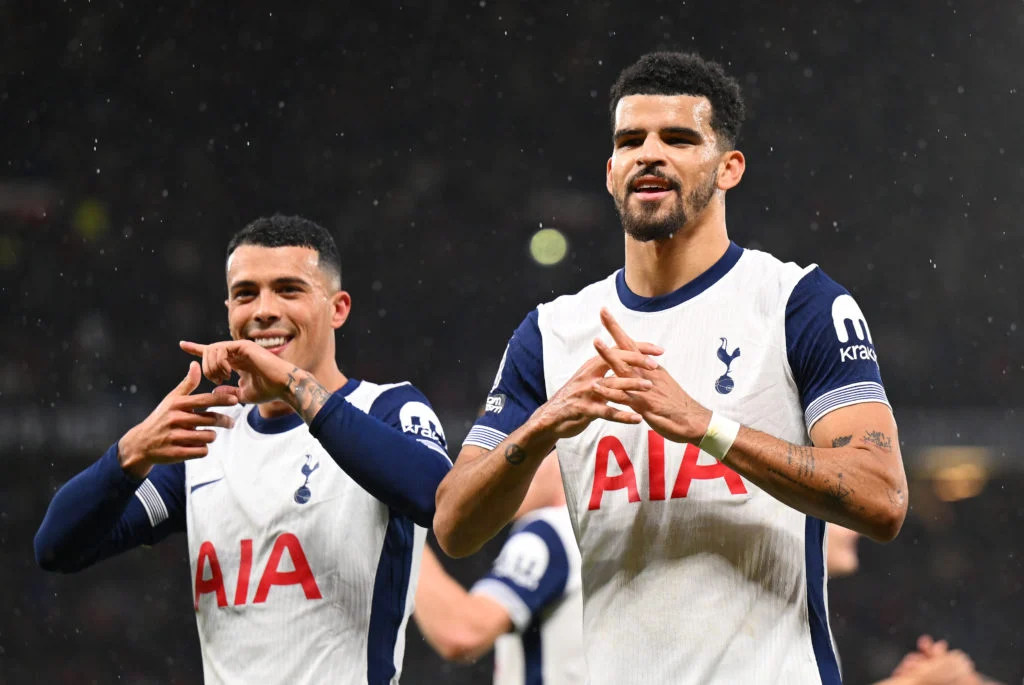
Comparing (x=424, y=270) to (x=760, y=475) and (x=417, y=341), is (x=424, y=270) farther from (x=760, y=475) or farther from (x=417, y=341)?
(x=760, y=475)

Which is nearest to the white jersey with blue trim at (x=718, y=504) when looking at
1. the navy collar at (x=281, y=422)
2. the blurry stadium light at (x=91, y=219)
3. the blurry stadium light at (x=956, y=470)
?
the navy collar at (x=281, y=422)

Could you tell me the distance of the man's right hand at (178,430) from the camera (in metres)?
3.05

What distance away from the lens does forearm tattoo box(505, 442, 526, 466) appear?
2.38 m

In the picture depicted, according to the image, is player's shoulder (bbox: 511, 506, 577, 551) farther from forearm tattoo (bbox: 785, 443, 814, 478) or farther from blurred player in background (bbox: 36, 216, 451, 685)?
forearm tattoo (bbox: 785, 443, 814, 478)

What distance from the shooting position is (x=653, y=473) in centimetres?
251

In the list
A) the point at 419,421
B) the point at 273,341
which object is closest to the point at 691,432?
the point at 419,421

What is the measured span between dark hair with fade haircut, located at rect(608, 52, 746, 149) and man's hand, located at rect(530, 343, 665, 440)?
68cm

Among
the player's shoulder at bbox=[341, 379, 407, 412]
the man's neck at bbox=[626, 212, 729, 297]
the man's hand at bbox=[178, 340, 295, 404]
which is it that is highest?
the man's neck at bbox=[626, 212, 729, 297]

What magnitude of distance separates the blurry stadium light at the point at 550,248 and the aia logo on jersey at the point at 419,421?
33.2 feet

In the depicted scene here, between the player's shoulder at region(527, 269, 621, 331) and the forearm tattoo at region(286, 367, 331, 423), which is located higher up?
the player's shoulder at region(527, 269, 621, 331)

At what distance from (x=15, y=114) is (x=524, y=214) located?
223 inches

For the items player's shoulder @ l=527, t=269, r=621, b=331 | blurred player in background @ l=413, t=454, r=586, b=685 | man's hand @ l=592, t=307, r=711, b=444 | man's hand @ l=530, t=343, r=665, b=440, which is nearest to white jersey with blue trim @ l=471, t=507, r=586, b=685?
blurred player in background @ l=413, t=454, r=586, b=685

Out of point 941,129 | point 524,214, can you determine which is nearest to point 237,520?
point 524,214

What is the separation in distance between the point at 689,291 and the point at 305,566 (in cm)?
125
